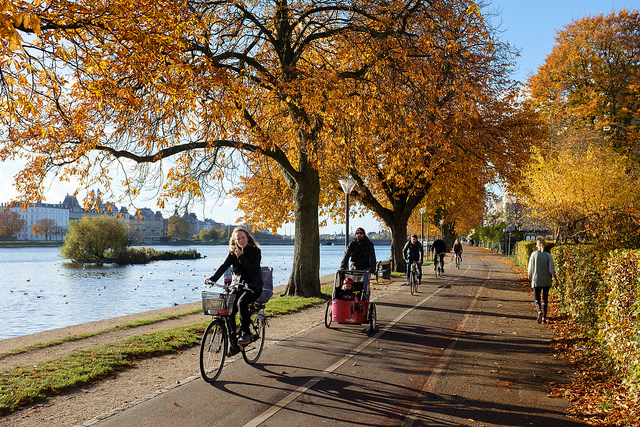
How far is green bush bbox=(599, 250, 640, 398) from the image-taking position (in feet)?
19.1

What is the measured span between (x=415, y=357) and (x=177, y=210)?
8708 millimetres

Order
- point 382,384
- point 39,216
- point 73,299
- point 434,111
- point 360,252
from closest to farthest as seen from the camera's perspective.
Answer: point 382,384 < point 360,252 < point 434,111 < point 73,299 < point 39,216

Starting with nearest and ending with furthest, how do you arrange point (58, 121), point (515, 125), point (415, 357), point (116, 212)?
point (415, 357)
point (58, 121)
point (116, 212)
point (515, 125)

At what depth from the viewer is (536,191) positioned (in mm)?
24219

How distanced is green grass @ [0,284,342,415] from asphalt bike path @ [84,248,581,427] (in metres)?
1.27

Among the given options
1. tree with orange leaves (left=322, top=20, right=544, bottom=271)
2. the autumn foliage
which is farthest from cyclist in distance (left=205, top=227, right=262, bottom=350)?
the autumn foliage

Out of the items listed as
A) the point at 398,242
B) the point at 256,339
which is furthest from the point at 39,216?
the point at 256,339

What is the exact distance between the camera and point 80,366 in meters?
7.34

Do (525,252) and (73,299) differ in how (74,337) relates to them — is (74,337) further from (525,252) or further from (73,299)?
(525,252)

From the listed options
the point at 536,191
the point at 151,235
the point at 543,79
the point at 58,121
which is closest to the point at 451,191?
the point at 536,191

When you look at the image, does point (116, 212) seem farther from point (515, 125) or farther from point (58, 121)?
point (515, 125)

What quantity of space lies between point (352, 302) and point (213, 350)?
3924 millimetres

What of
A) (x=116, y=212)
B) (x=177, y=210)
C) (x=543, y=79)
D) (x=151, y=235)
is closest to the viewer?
(x=116, y=212)

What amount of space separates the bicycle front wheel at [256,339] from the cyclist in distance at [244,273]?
1.25 feet
